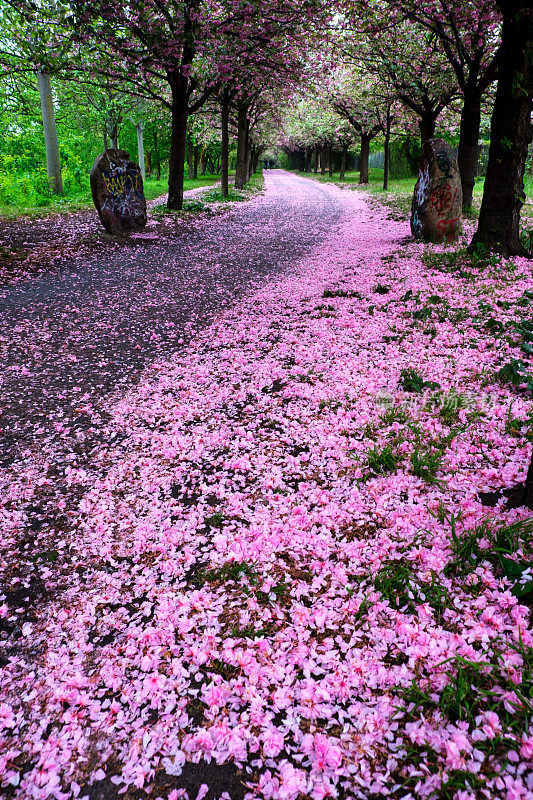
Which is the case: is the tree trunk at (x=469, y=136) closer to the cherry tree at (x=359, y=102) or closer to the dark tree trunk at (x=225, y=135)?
the dark tree trunk at (x=225, y=135)

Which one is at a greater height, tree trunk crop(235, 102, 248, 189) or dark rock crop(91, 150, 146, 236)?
tree trunk crop(235, 102, 248, 189)

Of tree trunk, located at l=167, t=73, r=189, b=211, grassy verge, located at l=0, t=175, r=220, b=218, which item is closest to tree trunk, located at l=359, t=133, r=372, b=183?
tree trunk, located at l=167, t=73, r=189, b=211

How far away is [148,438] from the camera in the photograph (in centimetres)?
518

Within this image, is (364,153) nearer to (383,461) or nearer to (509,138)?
(509,138)

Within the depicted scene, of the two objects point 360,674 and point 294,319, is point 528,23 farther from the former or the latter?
point 360,674

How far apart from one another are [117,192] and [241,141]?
23433 millimetres

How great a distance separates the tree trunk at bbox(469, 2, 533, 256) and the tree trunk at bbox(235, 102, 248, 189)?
85.7 feet

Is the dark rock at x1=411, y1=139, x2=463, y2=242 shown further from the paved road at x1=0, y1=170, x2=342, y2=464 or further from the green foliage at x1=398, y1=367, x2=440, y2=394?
the green foliage at x1=398, y1=367, x2=440, y2=394

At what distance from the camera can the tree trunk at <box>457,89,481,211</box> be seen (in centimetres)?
1661

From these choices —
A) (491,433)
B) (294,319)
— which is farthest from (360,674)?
(294,319)

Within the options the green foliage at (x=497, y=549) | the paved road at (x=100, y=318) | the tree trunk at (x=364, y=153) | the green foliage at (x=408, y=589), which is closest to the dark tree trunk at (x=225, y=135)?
the paved road at (x=100, y=318)

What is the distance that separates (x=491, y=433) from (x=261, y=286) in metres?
7.93

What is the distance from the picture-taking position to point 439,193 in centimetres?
1277

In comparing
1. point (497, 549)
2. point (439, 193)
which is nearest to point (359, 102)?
point (439, 193)
